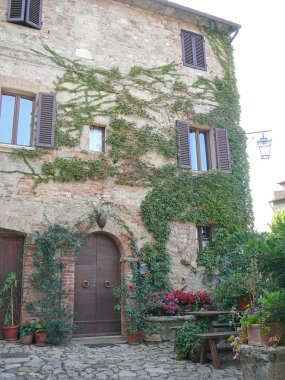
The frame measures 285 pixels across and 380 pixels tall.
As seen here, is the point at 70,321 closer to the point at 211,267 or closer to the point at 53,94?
the point at 211,267

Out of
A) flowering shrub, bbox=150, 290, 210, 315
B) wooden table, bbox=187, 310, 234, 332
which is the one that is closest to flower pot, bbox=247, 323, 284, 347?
wooden table, bbox=187, 310, 234, 332

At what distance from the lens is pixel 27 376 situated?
191 inches

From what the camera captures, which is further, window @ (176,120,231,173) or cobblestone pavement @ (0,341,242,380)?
window @ (176,120,231,173)

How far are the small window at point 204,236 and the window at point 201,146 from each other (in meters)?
1.68

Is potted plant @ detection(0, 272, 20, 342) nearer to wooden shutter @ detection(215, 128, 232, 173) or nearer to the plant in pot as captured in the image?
the plant in pot

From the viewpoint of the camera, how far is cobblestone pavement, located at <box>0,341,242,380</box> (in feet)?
16.3

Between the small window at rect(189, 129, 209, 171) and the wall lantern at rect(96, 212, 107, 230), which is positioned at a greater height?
the small window at rect(189, 129, 209, 171)

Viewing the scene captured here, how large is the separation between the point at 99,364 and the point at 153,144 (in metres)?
5.65

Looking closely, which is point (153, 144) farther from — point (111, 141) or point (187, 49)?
point (187, 49)

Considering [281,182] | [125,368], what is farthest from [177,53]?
[281,182]

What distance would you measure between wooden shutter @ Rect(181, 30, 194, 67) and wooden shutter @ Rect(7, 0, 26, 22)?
4.61 meters

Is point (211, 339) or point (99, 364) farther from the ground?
point (211, 339)

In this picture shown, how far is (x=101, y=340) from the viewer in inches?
305

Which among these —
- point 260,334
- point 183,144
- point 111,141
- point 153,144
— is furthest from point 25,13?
point 260,334
